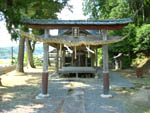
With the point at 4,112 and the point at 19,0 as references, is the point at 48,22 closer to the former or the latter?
the point at 19,0

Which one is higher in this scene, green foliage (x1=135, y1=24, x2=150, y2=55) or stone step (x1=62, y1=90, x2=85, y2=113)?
green foliage (x1=135, y1=24, x2=150, y2=55)

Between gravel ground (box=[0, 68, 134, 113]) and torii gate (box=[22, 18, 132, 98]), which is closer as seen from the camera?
gravel ground (box=[0, 68, 134, 113])

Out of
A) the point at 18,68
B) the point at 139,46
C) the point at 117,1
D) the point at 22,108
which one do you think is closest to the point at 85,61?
the point at 139,46

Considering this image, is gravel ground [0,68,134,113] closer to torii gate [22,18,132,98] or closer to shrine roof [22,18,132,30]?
torii gate [22,18,132,98]

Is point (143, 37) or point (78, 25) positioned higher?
point (143, 37)

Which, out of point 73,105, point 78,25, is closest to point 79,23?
point 78,25

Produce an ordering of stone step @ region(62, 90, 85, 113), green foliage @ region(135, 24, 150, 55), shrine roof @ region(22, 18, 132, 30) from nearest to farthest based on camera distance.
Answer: stone step @ region(62, 90, 85, 113), shrine roof @ region(22, 18, 132, 30), green foliage @ region(135, 24, 150, 55)

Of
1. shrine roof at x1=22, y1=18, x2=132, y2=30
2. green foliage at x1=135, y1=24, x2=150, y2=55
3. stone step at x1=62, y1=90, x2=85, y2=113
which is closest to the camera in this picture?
stone step at x1=62, y1=90, x2=85, y2=113

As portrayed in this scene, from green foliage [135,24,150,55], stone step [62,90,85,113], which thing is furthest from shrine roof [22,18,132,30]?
green foliage [135,24,150,55]

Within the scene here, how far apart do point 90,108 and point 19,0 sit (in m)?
5.89

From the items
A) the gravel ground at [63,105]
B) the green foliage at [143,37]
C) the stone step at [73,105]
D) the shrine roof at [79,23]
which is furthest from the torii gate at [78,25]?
the green foliage at [143,37]

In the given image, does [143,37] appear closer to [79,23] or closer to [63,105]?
[79,23]

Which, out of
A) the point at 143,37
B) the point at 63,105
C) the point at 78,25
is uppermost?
the point at 143,37

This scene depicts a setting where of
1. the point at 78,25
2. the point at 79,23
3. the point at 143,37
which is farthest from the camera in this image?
the point at 143,37
